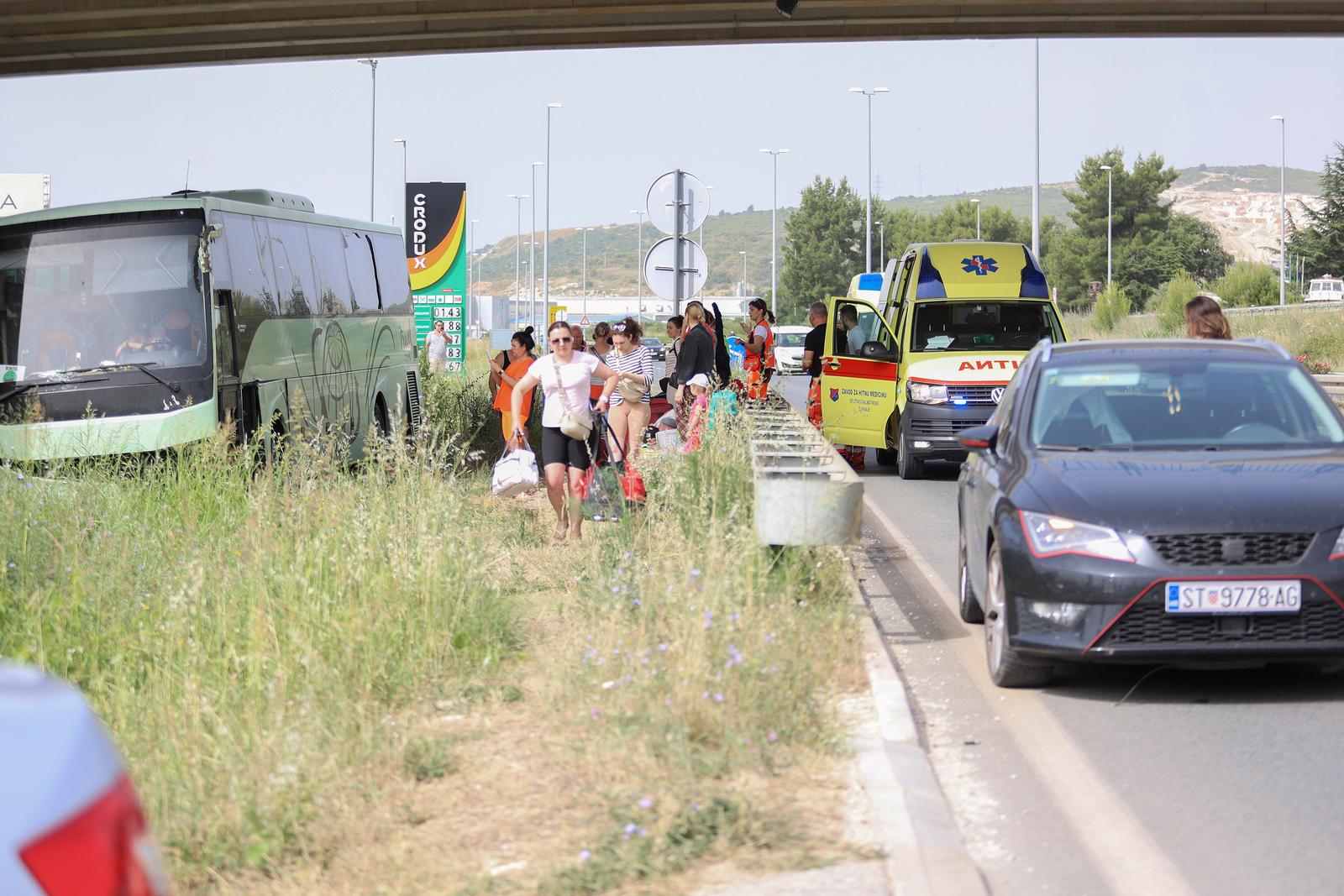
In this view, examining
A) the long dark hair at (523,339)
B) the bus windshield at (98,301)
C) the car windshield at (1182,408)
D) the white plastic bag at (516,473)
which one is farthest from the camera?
the long dark hair at (523,339)

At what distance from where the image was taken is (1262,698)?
24.4ft

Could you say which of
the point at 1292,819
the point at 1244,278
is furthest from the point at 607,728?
the point at 1244,278

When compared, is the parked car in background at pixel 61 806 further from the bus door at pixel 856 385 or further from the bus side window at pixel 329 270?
the bus side window at pixel 329 270

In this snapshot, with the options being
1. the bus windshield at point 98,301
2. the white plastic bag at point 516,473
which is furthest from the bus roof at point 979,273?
the bus windshield at point 98,301

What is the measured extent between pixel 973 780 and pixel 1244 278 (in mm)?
64252

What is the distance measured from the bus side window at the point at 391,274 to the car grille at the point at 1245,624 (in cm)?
1800

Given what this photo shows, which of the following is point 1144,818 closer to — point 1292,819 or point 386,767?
point 1292,819

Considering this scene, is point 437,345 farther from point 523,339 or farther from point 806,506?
point 806,506

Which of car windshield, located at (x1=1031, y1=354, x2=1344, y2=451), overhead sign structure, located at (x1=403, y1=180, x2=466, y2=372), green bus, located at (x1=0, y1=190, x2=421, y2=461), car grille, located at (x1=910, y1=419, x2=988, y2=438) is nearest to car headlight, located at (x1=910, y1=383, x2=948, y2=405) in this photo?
car grille, located at (x1=910, y1=419, x2=988, y2=438)

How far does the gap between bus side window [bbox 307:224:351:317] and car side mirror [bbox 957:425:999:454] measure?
12.9 meters

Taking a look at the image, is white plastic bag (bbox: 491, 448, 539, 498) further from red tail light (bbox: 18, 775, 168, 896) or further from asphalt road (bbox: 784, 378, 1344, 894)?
red tail light (bbox: 18, 775, 168, 896)

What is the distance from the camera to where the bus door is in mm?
19359

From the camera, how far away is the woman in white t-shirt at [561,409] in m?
13.1

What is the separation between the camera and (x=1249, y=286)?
215 ft
